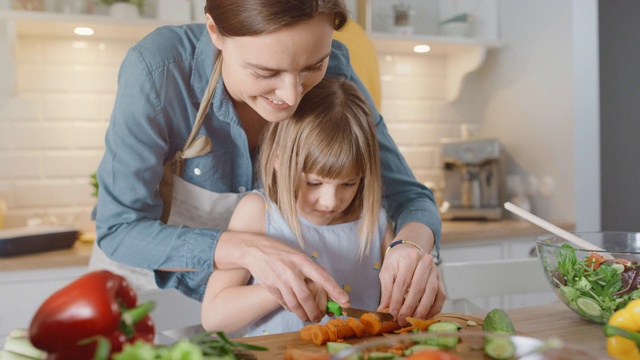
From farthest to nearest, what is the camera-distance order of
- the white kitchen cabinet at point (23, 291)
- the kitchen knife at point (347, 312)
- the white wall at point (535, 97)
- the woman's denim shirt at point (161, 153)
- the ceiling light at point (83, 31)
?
the white wall at point (535, 97) < the ceiling light at point (83, 31) < the white kitchen cabinet at point (23, 291) < the woman's denim shirt at point (161, 153) < the kitchen knife at point (347, 312)

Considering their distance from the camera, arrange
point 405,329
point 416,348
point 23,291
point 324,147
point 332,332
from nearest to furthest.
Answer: point 416,348, point 332,332, point 405,329, point 324,147, point 23,291

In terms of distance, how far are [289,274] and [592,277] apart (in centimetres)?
47

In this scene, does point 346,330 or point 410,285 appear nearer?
point 346,330

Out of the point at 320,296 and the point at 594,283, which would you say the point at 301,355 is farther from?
the point at 594,283

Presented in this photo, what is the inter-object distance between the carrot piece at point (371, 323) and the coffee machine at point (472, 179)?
203cm

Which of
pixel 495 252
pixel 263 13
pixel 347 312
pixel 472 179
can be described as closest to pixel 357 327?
pixel 347 312

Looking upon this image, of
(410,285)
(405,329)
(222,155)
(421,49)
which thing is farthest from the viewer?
(421,49)

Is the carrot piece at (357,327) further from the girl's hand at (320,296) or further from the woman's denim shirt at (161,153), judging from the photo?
the woman's denim shirt at (161,153)

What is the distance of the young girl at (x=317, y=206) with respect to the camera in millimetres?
1325

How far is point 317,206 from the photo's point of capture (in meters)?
1.41

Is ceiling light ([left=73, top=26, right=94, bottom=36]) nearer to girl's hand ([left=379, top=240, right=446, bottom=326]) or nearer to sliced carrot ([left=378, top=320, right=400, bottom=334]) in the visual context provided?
girl's hand ([left=379, top=240, right=446, bottom=326])

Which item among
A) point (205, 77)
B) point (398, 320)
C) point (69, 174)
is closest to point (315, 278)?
point (398, 320)

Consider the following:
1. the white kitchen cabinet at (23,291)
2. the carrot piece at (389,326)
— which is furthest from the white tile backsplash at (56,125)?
the carrot piece at (389,326)

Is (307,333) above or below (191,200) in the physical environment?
below
